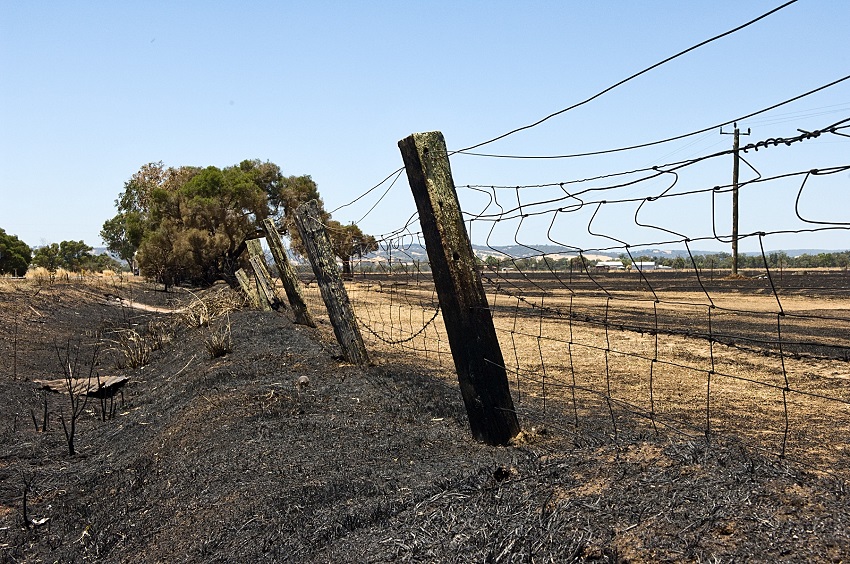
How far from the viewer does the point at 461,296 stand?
5.35 metres

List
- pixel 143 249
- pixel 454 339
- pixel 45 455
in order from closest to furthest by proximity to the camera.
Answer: pixel 454 339 → pixel 45 455 → pixel 143 249

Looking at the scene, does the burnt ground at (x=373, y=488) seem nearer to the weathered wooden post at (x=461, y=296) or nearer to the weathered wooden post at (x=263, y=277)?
the weathered wooden post at (x=461, y=296)

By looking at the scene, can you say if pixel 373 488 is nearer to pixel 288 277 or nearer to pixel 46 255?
pixel 288 277

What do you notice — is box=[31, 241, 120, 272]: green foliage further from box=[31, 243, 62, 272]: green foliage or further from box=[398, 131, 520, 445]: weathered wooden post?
box=[398, 131, 520, 445]: weathered wooden post

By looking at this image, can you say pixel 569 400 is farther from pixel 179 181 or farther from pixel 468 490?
pixel 179 181

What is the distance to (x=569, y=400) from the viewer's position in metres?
7.91

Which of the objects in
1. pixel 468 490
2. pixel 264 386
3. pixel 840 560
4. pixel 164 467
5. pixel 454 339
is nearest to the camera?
pixel 840 560

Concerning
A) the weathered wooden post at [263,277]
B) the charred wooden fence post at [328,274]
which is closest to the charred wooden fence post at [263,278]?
the weathered wooden post at [263,277]

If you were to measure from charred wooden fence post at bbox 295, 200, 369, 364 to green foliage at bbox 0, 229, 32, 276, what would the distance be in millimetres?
41386

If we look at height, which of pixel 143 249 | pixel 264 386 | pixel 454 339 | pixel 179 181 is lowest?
pixel 264 386

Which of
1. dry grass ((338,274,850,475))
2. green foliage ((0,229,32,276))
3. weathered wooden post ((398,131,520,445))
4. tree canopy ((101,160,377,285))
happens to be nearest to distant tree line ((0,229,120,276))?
green foliage ((0,229,32,276))

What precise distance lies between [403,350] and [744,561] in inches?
351

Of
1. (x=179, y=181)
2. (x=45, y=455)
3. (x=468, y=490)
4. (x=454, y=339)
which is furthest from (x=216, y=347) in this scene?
(x=179, y=181)

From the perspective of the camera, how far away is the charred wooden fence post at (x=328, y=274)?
919cm
